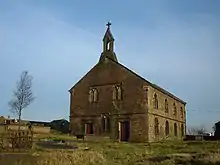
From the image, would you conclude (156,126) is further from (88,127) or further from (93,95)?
(93,95)

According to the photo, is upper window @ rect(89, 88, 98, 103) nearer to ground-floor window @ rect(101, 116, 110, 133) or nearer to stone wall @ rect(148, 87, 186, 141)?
ground-floor window @ rect(101, 116, 110, 133)

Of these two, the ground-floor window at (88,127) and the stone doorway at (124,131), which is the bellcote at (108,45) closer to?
the ground-floor window at (88,127)

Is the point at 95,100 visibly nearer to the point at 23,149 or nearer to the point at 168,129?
the point at 168,129

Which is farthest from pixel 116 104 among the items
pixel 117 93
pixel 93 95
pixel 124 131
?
pixel 93 95

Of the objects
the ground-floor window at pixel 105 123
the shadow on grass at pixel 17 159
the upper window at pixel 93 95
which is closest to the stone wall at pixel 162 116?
the ground-floor window at pixel 105 123

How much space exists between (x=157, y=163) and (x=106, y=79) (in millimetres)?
27618

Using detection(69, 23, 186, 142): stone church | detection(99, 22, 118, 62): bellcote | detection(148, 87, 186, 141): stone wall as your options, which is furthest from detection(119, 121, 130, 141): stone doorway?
detection(99, 22, 118, 62): bellcote

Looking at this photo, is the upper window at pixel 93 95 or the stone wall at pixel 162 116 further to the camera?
the upper window at pixel 93 95

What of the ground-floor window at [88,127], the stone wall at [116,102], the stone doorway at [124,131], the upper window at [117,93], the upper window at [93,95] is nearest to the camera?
the stone wall at [116,102]

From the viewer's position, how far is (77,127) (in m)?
44.7

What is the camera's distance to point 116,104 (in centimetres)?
4228

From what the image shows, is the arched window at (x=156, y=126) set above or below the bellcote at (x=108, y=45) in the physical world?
below

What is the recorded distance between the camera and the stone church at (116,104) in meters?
40.4

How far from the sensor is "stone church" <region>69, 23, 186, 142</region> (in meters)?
40.4
